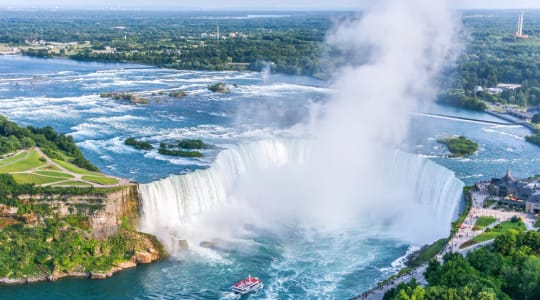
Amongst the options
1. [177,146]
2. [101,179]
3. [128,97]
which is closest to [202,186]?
[101,179]

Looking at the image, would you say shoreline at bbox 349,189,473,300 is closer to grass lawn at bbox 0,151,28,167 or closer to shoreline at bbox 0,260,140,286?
shoreline at bbox 0,260,140,286

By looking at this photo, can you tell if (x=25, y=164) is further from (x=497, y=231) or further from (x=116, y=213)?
(x=497, y=231)

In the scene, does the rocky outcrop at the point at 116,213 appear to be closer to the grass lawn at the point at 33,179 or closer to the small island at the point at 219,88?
the grass lawn at the point at 33,179

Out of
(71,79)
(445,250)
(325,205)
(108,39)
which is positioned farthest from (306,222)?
(108,39)

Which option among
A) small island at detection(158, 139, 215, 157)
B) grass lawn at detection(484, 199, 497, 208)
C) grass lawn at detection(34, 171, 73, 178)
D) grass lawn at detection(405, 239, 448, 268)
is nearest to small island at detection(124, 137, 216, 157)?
small island at detection(158, 139, 215, 157)

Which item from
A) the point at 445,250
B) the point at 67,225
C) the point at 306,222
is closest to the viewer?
the point at 445,250

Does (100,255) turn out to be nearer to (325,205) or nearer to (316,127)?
(325,205)
